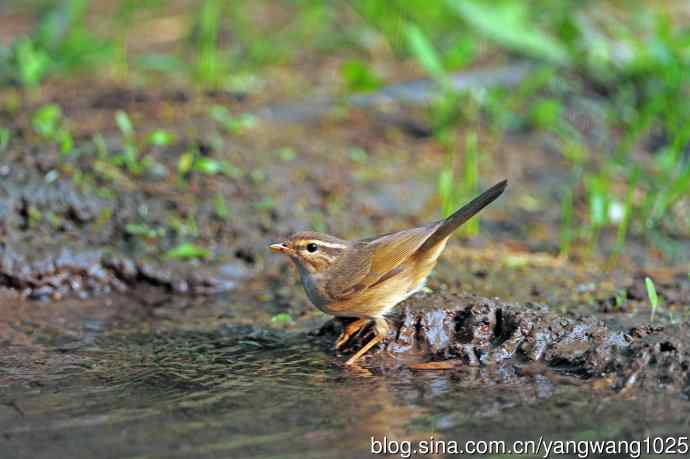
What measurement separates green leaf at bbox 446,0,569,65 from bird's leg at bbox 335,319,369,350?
4.68 metres

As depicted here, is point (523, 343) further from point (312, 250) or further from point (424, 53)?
point (424, 53)

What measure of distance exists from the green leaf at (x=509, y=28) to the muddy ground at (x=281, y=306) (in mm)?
909

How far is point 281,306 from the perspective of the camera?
21.5 feet

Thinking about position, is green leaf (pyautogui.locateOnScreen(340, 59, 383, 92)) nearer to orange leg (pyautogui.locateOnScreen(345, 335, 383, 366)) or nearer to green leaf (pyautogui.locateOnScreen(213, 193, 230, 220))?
green leaf (pyautogui.locateOnScreen(213, 193, 230, 220))

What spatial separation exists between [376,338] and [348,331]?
0.21 metres

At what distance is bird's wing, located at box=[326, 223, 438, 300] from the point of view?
546cm

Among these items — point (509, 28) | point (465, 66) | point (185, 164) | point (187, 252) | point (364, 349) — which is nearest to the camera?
point (364, 349)

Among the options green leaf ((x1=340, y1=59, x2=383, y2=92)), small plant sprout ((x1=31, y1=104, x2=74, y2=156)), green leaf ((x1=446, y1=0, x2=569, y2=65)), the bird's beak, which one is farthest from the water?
green leaf ((x1=446, y1=0, x2=569, y2=65))

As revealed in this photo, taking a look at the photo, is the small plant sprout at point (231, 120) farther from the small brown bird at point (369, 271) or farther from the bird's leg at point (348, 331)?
the bird's leg at point (348, 331)

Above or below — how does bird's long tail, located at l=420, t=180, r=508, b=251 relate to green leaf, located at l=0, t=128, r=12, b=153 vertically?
below

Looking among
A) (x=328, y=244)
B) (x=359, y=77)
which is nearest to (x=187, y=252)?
(x=328, y=244)

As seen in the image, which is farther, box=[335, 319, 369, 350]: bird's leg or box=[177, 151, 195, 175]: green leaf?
box=[177, 151, 195, 175]: green leaf

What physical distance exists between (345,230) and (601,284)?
193cm

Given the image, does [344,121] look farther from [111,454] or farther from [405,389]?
[111,454]
